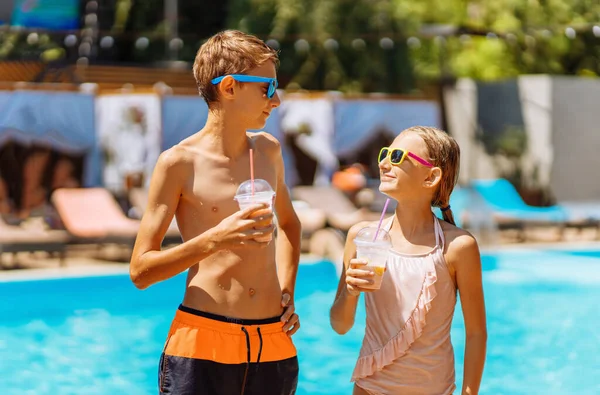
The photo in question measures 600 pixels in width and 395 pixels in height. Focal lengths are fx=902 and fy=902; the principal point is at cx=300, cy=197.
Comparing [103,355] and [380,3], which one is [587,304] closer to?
Result: [103,355]

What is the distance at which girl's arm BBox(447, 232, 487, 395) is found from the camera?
254 cm

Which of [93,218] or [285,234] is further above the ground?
[93,218]

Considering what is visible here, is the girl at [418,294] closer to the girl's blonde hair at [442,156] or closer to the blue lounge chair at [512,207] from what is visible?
the girl's blonde hair at [442,156]

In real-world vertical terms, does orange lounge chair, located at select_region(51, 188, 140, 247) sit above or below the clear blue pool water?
above

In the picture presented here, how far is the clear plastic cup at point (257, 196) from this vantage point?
2.32 m

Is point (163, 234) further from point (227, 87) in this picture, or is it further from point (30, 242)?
point (30, 242)

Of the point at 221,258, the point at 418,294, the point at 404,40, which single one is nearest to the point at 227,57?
the point at 221,258

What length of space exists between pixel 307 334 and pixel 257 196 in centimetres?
653

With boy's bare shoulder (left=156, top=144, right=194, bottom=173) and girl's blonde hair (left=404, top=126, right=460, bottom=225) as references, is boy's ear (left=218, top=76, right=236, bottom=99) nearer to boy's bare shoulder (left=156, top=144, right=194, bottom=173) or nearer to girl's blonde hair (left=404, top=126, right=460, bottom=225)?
boy's bare shoulder (left=156, top=144, right=194, bottom=173)

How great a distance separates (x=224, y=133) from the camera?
2.64 m

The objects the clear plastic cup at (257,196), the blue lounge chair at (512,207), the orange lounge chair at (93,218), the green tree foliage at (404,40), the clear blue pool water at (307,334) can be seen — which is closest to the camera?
the clear plastic cup at (257,196)

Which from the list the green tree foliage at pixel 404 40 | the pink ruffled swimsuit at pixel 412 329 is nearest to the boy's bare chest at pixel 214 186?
the pink ruffled swimsuit at pixel 412 329

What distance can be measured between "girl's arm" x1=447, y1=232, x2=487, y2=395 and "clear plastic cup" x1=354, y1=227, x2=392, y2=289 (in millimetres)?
217

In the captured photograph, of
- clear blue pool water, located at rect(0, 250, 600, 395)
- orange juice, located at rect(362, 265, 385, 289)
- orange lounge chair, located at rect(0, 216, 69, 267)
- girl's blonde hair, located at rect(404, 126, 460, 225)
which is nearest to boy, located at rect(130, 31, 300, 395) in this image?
orange juice, located at rect(362, 265, 385, 289)
